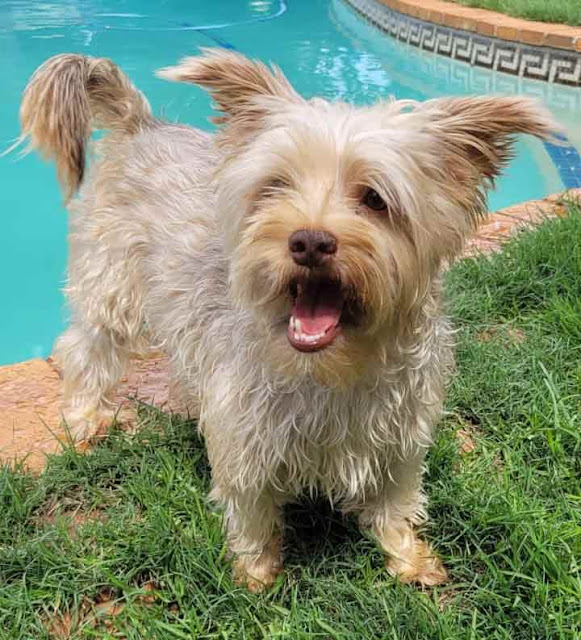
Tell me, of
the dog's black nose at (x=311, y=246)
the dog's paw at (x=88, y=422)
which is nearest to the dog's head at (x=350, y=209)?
the dog's black nose at (x=311, y=246)

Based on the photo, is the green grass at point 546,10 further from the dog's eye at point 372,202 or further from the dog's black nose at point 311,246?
the dog's black nose at point 311,246

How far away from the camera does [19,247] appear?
6.27m

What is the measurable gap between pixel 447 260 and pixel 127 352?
5.62 feet

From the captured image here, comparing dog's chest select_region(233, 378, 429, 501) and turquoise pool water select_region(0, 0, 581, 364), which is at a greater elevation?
dog's chest select_region(233, 378, 429, 501)

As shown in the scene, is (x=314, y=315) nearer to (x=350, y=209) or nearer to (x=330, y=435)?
(x=350, y=209)

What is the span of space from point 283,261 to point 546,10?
28.3 feet

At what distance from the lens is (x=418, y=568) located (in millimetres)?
2549

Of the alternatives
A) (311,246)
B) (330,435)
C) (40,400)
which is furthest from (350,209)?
(40,400)

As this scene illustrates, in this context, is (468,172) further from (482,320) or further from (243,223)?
(482,320)

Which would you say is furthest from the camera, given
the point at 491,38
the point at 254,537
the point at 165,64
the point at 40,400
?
the point at 165,64

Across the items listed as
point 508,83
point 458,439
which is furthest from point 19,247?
point 508,83

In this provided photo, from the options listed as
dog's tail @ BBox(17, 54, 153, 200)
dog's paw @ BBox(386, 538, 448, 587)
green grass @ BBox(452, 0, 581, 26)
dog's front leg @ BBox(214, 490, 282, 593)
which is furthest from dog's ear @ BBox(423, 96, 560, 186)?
green grass @ BBox(452, 0, 581, 26)

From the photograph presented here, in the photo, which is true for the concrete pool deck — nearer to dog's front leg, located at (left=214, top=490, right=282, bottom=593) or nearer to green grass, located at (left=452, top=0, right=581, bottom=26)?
dog's front leg, located at (left=214, top=490, right=282, bottom=593)

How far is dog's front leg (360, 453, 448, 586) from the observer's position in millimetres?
2531
